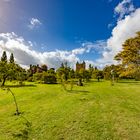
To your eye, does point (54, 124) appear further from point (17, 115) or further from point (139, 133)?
point (139, 133)

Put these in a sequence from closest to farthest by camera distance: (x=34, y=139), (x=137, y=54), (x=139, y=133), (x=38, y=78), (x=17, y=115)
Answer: (x=34, y=139)
(x=139, y=133)
(x=17, y=115)
(x=137, y=54)
(x=38, y=78)

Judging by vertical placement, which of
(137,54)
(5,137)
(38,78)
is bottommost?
(5,137)

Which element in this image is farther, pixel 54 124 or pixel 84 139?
pixel 54 124

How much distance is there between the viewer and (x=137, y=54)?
4109cm

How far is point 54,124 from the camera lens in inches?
492

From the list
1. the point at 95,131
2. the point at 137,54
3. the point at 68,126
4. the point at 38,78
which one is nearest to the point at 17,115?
the point at 68,126

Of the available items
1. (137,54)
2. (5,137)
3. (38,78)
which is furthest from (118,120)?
(38,78)

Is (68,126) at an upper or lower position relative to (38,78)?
lower

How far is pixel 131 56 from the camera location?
138ft

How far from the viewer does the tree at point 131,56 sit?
134 feet

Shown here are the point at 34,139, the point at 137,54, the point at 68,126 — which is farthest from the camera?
the point at 137,54

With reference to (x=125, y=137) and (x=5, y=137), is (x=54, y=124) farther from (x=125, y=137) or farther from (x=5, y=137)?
(x=125, y=137)

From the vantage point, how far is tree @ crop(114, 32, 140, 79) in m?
40.8

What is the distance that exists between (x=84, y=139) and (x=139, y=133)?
3066 millimetres
